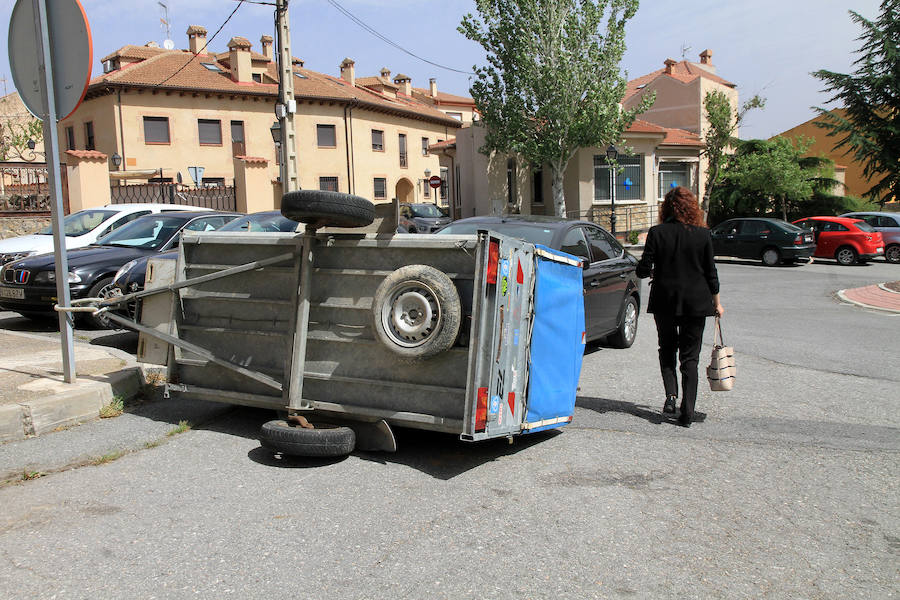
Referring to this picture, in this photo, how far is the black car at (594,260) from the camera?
755 centimetres

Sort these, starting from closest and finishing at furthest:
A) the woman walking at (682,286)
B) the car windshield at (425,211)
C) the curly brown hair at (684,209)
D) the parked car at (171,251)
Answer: the woman walking at (682,286), the curly brown hair at (684,209), the parked car at (171,251), the car windshield at (425,211)

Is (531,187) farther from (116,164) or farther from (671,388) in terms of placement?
(671,388)

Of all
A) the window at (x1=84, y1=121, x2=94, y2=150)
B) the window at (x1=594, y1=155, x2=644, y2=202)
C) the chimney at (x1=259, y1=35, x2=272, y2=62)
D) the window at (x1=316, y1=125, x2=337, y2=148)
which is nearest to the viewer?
the window at (x1=594, y1=155, x2=644, y2=202)

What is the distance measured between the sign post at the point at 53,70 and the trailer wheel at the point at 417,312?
285 cm

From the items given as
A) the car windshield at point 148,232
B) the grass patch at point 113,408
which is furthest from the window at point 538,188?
the grass patch at point 113,408

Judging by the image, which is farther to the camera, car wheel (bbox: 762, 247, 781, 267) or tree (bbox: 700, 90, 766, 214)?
tree (bbox: 700, 90, 766, 214)

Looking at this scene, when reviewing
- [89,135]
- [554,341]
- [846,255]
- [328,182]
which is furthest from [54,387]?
[328,182]

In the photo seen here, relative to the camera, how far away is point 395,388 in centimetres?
471

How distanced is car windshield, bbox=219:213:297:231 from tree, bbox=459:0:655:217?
65.5ft

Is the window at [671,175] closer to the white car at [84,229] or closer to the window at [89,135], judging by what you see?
the white car at [84,229]

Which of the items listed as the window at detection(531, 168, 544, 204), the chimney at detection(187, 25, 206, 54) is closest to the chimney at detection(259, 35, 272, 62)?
the chimney at detection(187, 25, 206, 54)

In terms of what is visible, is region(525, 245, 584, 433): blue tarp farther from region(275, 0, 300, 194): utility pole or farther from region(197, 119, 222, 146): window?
region(197, 119, 222, 146): window

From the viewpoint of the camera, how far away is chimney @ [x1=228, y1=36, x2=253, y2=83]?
41406mm

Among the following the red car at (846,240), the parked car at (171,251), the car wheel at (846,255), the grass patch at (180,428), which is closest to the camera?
the grass patch at (180,428)
